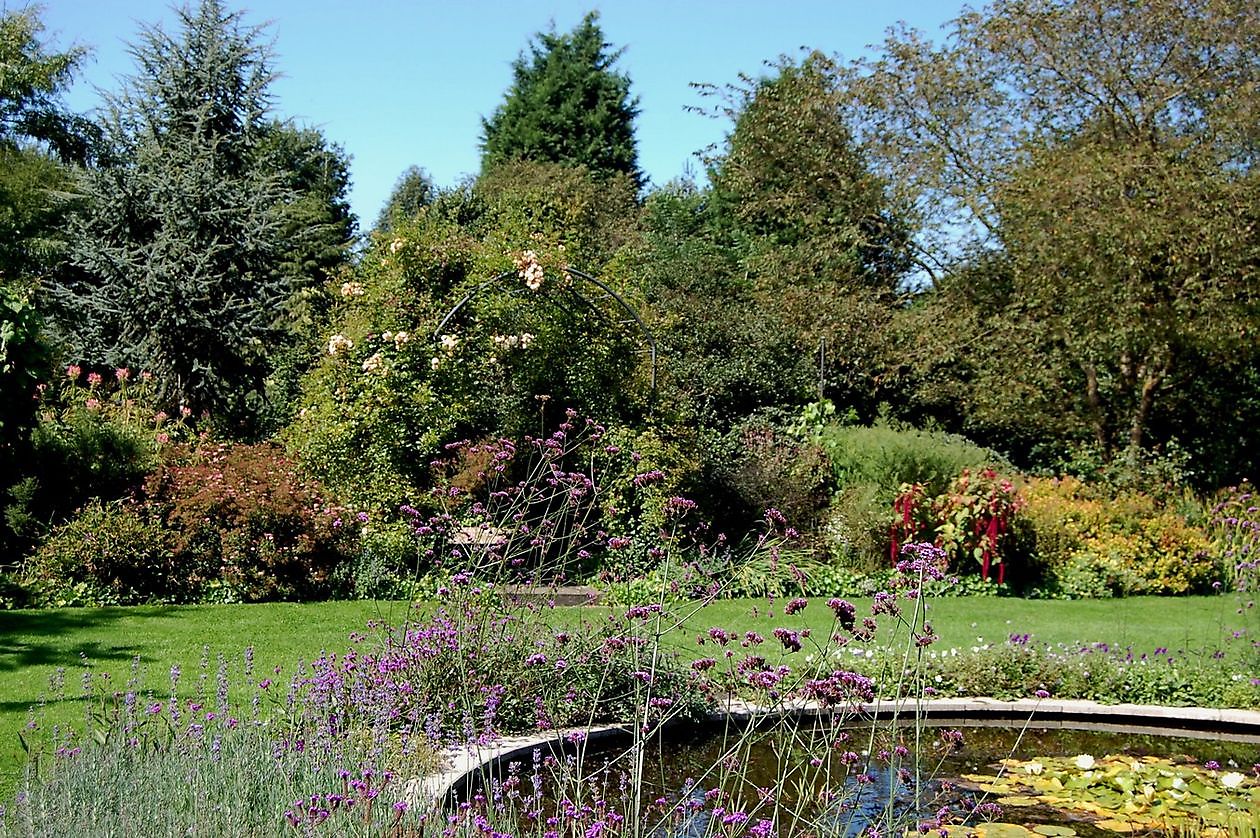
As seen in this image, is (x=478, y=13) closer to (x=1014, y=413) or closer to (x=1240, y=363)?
(x=1014, y=413)

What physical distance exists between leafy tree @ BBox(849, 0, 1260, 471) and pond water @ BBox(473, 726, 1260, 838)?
7633 mm

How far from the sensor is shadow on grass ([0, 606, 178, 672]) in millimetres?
6109

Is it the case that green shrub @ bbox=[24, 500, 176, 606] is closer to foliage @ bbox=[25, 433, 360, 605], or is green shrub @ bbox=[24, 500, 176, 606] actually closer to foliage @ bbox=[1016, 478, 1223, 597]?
foliage @ bbox=[25, 433, 360, 605]

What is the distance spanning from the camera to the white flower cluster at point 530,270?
33.3 feet

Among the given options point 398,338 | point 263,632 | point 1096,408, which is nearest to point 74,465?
point 398,338

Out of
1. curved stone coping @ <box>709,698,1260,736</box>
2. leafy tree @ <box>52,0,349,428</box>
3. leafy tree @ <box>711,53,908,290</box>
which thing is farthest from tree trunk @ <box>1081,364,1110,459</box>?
A: leafy tree @ <box>52,0,349,428</box>

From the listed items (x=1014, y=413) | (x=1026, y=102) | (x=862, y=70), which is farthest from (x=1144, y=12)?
(x=1014, y=413)

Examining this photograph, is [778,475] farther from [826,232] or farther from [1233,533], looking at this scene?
[826,232]

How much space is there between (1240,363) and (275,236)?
1166 cm

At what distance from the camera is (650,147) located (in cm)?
2580

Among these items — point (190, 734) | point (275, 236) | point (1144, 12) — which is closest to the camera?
point (190, 734)

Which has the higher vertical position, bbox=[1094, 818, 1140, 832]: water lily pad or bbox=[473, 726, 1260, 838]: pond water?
bbox=[473, 726, 1260, 838]: pond water

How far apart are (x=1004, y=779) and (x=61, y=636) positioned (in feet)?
17.7

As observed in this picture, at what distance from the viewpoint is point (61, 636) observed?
6711 mm
